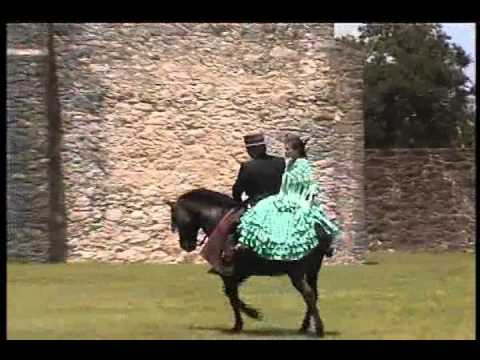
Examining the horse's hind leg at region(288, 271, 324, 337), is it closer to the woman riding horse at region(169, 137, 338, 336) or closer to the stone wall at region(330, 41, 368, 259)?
the woman riding horse at region(169, 137, 338, 336)

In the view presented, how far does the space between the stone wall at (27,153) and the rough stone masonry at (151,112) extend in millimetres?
14

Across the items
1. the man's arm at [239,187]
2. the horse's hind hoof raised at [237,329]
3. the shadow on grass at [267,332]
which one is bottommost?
the shadow on grass at [267,332]

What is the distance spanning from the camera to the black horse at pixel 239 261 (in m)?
12.0

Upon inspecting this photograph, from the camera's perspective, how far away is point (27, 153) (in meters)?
20.9

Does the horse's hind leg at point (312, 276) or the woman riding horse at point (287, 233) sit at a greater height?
the woman riding horse at point (287, 233)

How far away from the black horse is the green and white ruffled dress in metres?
0.11

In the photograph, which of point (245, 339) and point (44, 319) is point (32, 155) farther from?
point (245, 339)

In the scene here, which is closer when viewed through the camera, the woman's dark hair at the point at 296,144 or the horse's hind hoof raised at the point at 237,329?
the woman's dark hair at the point at 296,144

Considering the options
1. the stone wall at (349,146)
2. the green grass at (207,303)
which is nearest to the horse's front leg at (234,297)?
the green grass at (207,303)

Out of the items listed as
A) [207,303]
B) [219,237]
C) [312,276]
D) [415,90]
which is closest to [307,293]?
[312,276]

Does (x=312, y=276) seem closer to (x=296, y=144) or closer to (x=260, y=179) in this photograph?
(x=260, y=179)

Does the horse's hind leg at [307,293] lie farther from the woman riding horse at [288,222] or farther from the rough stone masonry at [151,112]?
the rough stone masonry at [151,112]

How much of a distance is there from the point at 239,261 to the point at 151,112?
9.50m

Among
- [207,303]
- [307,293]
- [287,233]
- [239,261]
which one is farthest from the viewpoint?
[207,303]
